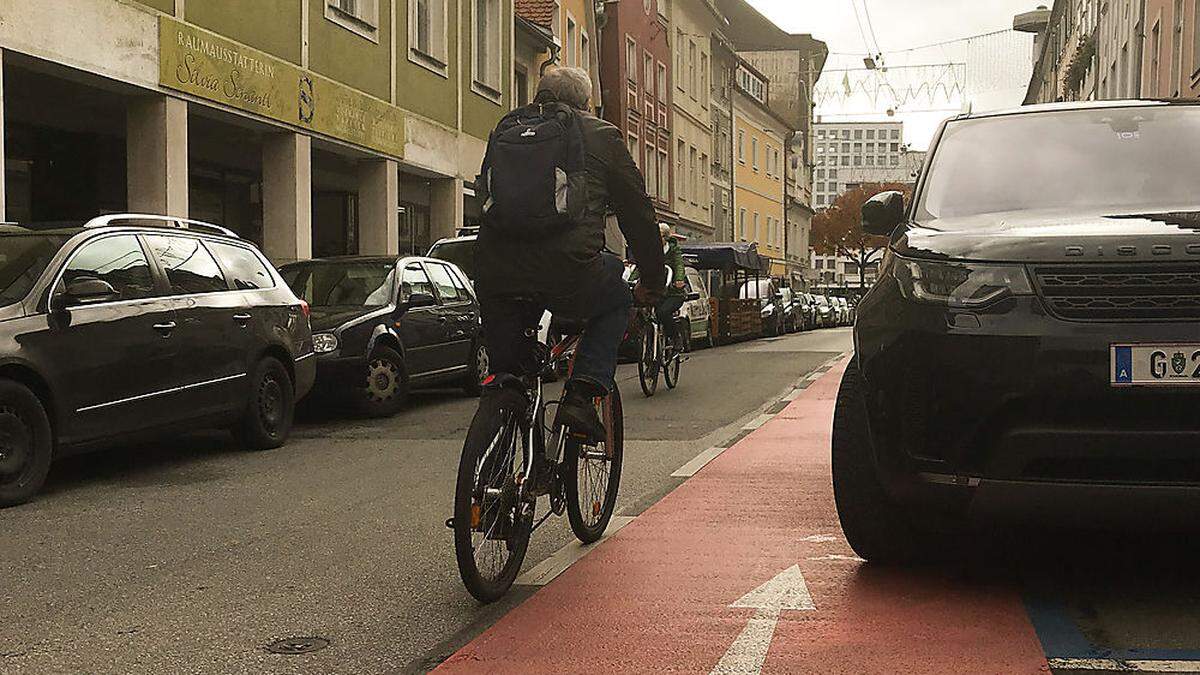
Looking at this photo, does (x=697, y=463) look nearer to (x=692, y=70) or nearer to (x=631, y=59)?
(x=631, y=59)

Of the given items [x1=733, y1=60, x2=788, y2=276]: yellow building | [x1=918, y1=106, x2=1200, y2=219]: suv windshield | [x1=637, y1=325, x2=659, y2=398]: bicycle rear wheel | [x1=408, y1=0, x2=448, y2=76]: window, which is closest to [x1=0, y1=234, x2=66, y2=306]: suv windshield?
[x1=918, y1=106, x2=1200, y2=219]: suv windshield

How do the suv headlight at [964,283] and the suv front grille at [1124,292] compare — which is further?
the suv headlight at [964,283]

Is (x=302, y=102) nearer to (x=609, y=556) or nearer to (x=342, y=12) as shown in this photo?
(x=342, y=12)

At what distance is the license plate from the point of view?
4496 mm

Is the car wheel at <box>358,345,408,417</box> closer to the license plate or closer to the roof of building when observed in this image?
the license plate

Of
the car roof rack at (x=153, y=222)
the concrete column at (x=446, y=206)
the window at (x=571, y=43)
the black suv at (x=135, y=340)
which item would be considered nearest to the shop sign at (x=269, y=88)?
the concrete column at (x=446, y=206)

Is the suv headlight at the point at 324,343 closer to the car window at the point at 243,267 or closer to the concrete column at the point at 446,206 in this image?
the car window at the point at 243,267

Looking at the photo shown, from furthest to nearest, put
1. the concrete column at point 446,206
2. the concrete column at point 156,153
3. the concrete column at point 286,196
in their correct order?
1. the concrete column at point 446,206
2. the concrete column at point 286,196
3. the concrete column at point 156,153

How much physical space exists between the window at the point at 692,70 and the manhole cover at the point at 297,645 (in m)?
51.8

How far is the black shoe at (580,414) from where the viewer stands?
5.46 m

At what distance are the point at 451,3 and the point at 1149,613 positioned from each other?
22.8 m

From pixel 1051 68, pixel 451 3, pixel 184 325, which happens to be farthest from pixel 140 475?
pixel 1051 68

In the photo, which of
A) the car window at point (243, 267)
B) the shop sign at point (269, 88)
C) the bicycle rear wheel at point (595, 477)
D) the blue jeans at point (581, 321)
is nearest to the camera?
the blue jeans at point (581, 321)

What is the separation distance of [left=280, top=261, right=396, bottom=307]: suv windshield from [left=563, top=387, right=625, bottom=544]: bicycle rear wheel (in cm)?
725
